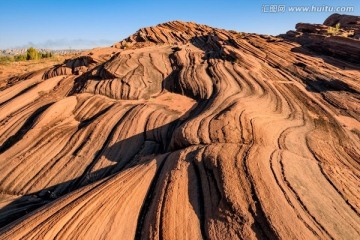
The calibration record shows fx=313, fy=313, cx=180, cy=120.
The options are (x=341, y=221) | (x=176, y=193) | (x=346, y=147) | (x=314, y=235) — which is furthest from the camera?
(x=346, y=147)

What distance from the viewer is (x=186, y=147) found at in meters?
12.8

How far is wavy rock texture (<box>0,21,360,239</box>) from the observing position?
28.3ft

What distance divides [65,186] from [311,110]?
14386 millimetres

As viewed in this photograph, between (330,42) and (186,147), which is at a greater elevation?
Result: (330,42)

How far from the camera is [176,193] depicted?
966 cm

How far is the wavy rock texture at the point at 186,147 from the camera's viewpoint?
28.3ft

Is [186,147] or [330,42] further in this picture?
[330,42]

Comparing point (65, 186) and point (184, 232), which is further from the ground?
point (184, 232)

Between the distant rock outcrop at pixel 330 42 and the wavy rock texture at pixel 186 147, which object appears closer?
the wavy rock texture at pixel 186 147

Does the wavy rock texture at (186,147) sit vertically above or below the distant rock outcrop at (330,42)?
below

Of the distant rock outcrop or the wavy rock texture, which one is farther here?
the distant rock outcrop

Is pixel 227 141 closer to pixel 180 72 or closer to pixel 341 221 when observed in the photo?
pixel 341 221

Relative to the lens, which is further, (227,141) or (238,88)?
(238,88)

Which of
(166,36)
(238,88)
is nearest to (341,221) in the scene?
(238,88)
